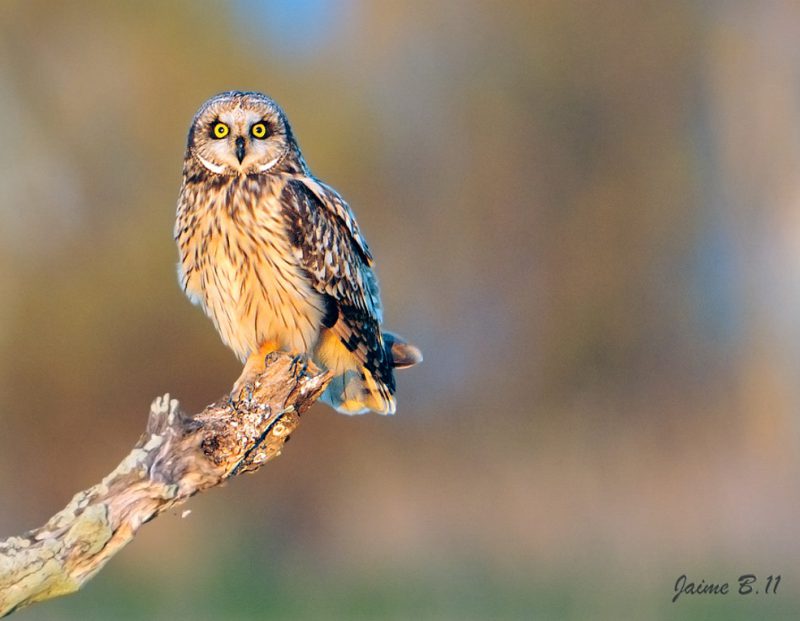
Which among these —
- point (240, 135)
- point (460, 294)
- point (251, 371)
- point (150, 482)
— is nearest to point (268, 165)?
point (240, 135)

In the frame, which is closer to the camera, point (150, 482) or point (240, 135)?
point (150, 482)

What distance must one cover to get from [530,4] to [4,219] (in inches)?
244

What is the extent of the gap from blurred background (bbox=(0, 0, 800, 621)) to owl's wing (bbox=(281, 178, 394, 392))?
11.8 ft

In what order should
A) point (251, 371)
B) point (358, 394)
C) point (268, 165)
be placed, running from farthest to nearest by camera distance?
point (358, 394), point (268, 165), point (251, 371)

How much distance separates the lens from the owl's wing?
447cm

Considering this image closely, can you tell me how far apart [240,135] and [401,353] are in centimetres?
106

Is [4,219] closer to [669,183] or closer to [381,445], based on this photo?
[381,445]

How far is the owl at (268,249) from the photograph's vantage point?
4.41m

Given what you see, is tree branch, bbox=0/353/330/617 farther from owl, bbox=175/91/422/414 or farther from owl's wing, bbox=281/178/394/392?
owl's wing, bbox=281/178/394/392

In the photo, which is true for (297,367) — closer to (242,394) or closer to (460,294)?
(242,394)

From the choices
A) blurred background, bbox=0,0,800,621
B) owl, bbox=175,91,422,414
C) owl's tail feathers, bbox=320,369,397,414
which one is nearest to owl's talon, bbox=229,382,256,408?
owl, bbox=175,91,422,414

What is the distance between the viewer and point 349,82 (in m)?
12.7

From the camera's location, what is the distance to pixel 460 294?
12.2 m

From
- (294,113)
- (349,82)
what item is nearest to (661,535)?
(294,113)
